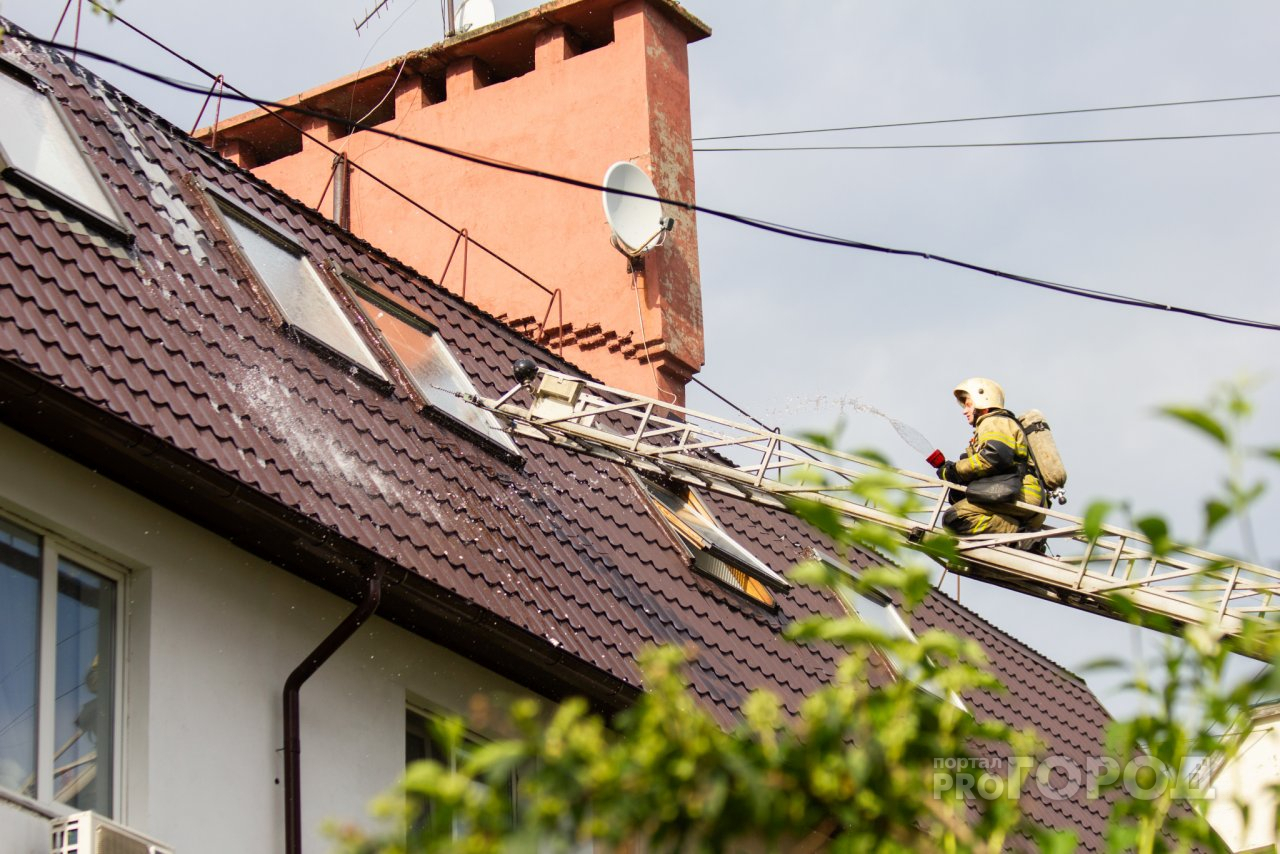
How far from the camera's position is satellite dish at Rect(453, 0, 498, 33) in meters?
17.5

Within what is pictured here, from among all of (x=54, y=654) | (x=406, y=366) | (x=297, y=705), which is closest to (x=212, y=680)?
(x=297, y=705)

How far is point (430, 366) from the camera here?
1094 cm

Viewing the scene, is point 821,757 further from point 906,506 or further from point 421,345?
point 421,345

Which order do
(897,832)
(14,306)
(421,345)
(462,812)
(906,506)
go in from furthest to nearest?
(421,345) < (14,306) < (906,506) < (897,832) < (462,812)

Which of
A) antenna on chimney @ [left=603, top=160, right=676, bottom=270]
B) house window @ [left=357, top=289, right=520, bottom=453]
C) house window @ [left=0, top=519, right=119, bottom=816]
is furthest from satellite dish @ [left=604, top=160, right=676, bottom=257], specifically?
house window @ [left=0, top=519, right=119, bottom=816]

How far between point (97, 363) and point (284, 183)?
442 inches

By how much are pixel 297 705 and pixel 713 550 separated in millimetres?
4731

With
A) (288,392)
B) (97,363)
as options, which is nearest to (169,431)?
(97,363)

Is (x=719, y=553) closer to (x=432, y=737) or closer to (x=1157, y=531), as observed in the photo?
(x=432, y=737)

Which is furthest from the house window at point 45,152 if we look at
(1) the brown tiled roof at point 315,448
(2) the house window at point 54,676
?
(2) the house window at point 54,676

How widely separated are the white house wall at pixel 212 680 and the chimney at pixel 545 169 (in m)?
7.53

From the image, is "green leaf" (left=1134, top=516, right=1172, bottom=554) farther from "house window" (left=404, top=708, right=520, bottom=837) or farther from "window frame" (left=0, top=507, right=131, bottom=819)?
"house window" (left=404, top=708, right=520, bottom=837)

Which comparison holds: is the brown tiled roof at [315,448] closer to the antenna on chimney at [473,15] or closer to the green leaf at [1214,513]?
the green leaf at [1214,513]

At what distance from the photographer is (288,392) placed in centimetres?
869
